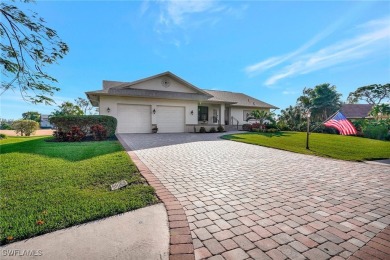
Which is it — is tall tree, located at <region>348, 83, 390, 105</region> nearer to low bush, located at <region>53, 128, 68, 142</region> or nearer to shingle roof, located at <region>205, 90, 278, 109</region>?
shingle roof, located at <region>205, 90, 278, 109</region>

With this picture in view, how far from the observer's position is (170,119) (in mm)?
18156

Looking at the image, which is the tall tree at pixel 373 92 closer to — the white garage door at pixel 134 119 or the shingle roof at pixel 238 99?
the shingle roof at pixel 238 99

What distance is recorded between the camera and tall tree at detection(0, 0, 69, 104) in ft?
9.25

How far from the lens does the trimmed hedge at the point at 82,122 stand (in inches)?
462

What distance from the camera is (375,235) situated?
251 cm

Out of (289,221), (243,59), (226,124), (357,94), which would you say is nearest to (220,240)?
(289,221)

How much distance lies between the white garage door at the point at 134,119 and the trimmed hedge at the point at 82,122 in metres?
3.33

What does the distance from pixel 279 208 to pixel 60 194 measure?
3.98m

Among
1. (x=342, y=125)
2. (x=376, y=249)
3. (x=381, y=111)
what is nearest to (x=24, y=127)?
(x=376, y=249)

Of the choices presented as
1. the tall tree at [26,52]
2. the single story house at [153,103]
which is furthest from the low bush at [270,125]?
the tall tree at [26,52]

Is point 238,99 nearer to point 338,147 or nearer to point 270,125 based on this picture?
point 270,125

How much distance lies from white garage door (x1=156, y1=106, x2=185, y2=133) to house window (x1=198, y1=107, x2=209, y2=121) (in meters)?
3.86

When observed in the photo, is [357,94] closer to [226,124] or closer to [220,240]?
[226,124]

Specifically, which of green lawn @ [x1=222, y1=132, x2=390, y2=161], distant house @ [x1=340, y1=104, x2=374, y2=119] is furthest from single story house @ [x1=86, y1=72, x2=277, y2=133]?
distant house @ [x1=340, y1=104, x2=374, y2=119]
